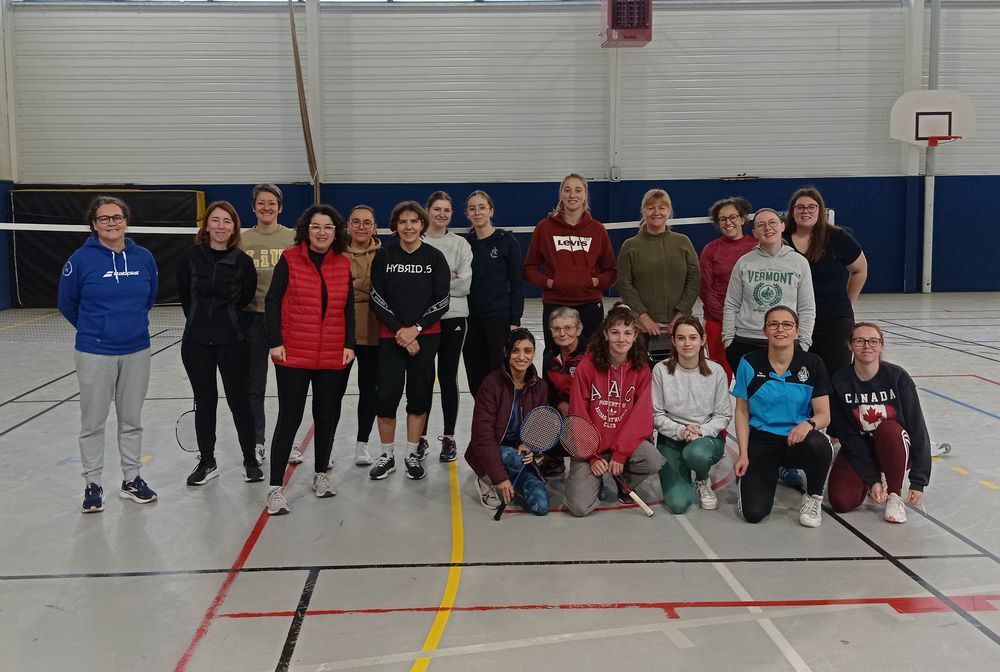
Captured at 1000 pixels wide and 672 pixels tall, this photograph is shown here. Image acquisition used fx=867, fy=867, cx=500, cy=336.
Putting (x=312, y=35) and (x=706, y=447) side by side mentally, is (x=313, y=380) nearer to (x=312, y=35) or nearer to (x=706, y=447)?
(x=706, y=447)

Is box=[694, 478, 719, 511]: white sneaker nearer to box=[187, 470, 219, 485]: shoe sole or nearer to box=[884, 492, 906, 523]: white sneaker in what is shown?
box=[884, 492, 906, 523]: white sneaker

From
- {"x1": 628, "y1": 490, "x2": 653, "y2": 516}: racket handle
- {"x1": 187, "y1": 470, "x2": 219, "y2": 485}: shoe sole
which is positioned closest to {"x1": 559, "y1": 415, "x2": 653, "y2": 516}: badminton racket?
{"x1": 628, "y1": 490, "x2": 653, "y2": 516}: racket handle

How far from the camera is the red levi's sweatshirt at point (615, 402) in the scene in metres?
5.01

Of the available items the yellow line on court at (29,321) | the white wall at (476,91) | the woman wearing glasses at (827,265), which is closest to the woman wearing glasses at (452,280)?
the woman wearing glasses at (827,265)

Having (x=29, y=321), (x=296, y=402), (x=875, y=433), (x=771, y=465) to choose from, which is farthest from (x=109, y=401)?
(x=29, y=321)

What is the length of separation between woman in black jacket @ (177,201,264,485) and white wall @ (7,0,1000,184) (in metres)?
11.8

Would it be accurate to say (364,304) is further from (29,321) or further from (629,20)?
(629,20)

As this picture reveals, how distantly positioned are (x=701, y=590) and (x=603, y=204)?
1400 cm

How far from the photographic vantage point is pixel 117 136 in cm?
1656

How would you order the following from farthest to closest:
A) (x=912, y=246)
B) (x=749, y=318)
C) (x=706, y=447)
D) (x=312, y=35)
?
(x=912, y=246) < (x=312, y=35) < (x=749, y=318) < (x=706, y=447)

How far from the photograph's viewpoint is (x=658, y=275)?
582 cm

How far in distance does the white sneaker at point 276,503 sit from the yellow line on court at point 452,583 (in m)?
0.97

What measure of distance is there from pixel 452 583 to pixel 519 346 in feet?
5.25

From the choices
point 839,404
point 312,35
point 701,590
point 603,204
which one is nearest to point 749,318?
point 839,404
